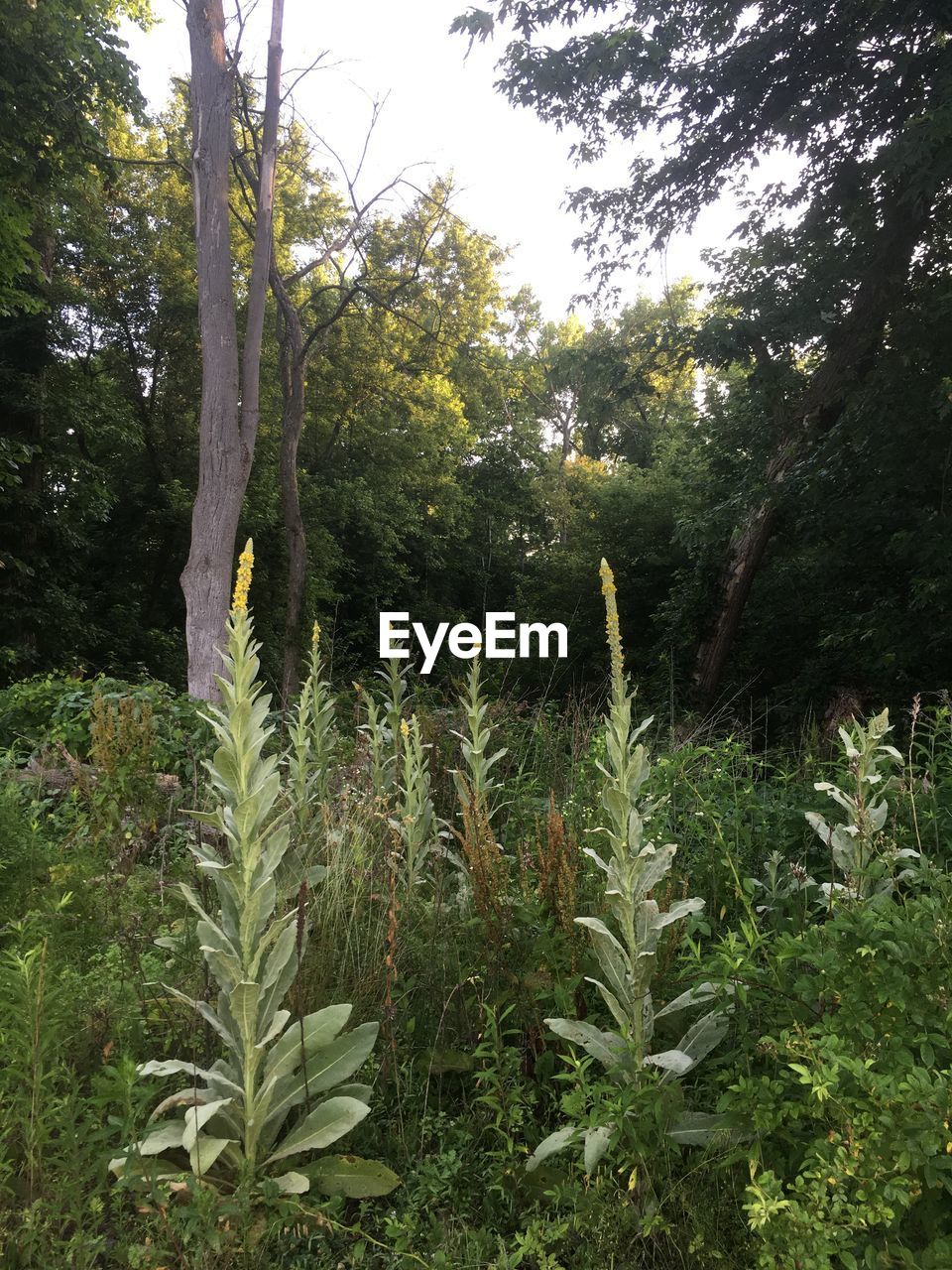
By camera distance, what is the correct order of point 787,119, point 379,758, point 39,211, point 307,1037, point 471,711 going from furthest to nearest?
1. point 39,211
2. point 787,119
3. point 379,758
4. point 471,711
5. point 307,1037

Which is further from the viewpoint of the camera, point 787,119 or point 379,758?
point 787,119

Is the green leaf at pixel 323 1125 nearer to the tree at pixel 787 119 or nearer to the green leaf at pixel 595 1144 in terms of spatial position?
the green leaf at pixel 595 1144

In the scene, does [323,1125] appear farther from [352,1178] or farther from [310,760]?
[310,760]

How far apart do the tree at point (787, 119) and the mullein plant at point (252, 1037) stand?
7.78 meters

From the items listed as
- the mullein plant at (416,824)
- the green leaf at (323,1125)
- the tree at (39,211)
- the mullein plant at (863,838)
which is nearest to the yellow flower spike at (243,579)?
the green leaf at (323,1125)

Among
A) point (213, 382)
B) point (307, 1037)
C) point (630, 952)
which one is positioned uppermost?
point (213, 382)

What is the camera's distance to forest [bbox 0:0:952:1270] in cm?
187

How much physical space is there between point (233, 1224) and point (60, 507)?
541 inches

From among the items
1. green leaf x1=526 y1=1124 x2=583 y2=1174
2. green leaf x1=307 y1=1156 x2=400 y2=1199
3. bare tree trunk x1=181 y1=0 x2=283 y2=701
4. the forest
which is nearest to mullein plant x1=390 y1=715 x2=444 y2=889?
the forest

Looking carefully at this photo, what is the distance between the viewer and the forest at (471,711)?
73.6 inches

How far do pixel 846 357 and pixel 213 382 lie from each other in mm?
6996

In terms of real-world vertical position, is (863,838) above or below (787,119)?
below

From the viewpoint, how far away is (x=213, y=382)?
9.26 meters

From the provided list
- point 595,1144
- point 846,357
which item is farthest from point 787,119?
point 595,1144
